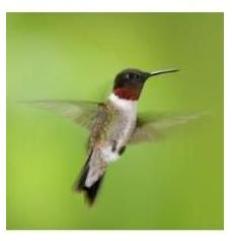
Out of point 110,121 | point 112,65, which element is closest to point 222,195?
point 110,121

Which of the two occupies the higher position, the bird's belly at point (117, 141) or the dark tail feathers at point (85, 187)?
the bird's belly at point (117, 141)

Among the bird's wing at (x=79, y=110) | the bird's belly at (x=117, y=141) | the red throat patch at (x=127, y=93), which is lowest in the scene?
the bird's belly at (x=117, y=141)

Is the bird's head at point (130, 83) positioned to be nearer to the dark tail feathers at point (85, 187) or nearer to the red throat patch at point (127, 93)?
the red throat patch at point (127, 93)

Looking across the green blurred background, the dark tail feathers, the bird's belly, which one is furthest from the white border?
the bird's belly

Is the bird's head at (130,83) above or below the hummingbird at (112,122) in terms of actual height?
above

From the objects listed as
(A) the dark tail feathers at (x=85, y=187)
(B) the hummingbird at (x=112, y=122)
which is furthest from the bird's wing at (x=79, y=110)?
(A) the dark tail feathers at (x=85, y=187)
